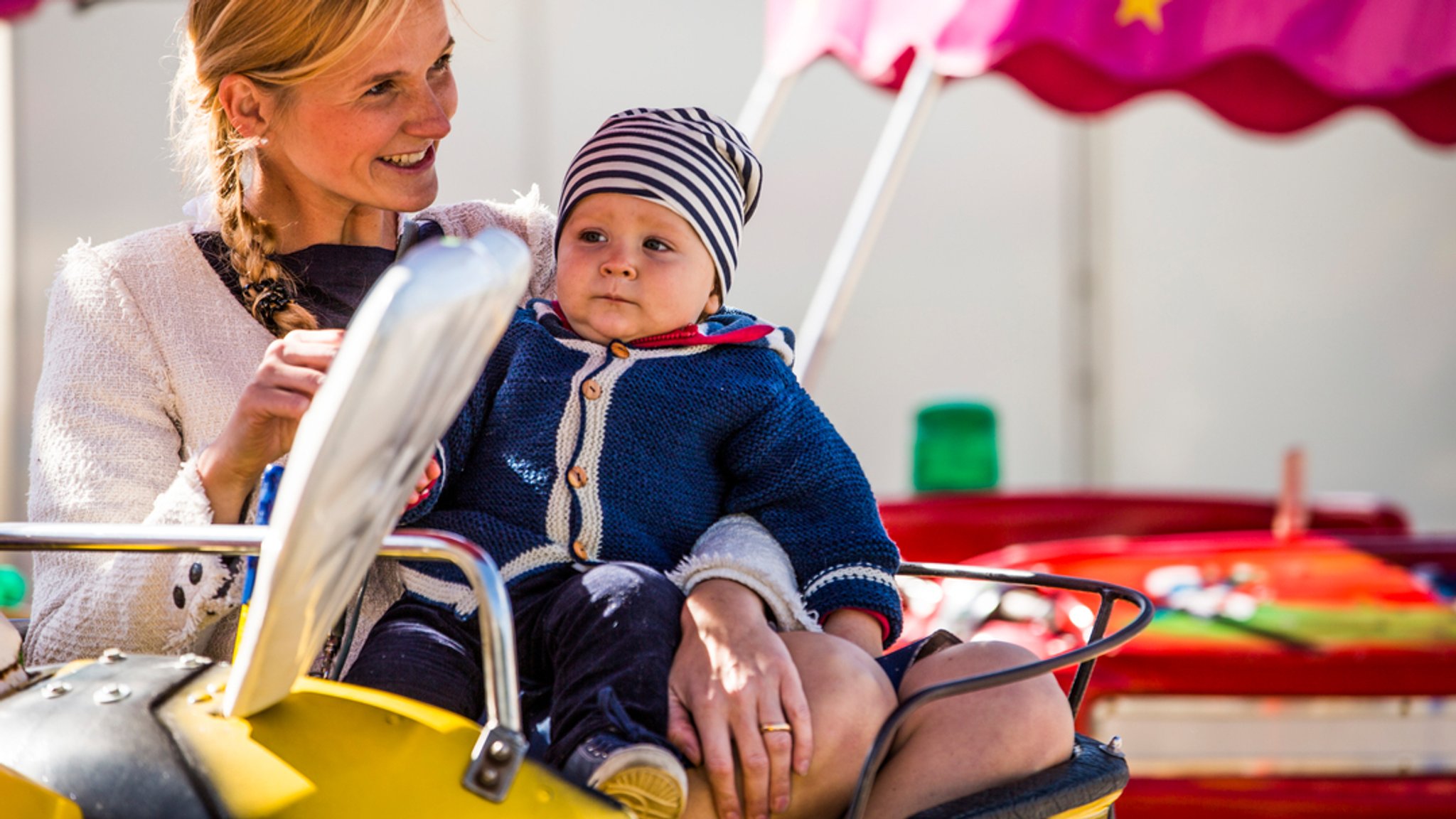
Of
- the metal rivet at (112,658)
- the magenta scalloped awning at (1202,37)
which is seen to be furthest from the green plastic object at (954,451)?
the metal rivet at (112,658)

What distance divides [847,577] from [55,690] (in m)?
0.56

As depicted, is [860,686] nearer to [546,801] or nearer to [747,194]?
[546,801]

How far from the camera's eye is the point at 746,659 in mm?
1126

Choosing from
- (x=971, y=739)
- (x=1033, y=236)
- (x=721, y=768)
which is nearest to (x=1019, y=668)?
(x=971, y=739)

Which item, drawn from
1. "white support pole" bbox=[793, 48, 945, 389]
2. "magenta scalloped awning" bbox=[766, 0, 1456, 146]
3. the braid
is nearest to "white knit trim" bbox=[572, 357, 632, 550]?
the braid

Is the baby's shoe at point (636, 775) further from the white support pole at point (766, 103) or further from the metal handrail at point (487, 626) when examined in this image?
the white support pole at point (766, 103)

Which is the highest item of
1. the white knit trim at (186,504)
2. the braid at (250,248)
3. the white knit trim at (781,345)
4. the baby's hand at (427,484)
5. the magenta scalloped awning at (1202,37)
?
the magenta scalloped awning at (1202,37)

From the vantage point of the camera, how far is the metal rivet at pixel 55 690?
3.27 ft

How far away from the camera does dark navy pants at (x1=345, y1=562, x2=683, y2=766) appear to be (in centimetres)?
111

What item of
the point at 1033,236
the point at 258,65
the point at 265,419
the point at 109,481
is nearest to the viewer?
the point at 265,419

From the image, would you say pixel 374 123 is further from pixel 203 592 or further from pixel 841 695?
pixel 841 695

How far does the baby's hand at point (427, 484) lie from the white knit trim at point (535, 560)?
0.27 feet

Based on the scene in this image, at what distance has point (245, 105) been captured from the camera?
158 centimetres

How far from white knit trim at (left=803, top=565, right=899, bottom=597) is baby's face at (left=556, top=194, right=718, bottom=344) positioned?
0.82ft
